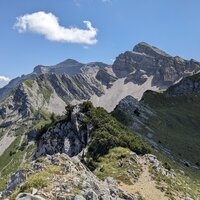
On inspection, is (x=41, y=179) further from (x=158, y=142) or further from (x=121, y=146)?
(x=158, y=142)

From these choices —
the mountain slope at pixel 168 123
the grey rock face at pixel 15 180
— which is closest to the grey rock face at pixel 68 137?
the mountain slope at pixel 168 123

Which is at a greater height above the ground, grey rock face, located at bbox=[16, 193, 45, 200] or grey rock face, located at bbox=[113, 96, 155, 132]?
grey rock face, located at bbox=[113, 96, 155, 132]

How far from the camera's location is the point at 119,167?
229 ft

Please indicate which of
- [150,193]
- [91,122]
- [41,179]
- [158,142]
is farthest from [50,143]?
[41,179]

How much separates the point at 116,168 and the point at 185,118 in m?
104

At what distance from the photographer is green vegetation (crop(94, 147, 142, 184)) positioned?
214 ft

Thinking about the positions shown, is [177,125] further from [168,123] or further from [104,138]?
[104,138]

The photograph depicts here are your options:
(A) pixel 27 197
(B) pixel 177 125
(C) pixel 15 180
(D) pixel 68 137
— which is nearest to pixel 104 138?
(D) pixel 68 137

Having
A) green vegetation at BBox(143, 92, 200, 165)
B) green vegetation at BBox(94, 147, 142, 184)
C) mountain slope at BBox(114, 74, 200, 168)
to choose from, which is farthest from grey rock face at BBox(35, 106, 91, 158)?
green vegetation at BBox(143, 92, 200, 165)

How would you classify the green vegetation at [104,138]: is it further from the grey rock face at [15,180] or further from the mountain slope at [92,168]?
the grey rock face at [15,180]

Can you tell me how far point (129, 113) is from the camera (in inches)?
5256

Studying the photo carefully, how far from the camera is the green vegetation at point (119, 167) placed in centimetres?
6514

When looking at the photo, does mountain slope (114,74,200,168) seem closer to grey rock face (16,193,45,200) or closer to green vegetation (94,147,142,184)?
green vegetation (94,147,142,184)

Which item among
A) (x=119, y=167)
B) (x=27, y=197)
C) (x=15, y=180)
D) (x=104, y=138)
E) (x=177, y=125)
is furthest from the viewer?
(x=177, y=125)
